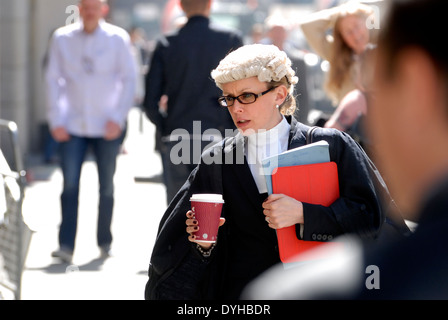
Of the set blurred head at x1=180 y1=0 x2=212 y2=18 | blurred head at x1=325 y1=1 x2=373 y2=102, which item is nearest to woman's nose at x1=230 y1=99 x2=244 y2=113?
blurred head at x1=325 y1=1 x2=373 y2=102

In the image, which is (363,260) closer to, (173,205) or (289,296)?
(289,296)

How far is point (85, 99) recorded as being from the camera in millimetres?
7512

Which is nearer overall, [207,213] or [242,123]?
[207,213]

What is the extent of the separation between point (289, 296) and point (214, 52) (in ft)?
17.7

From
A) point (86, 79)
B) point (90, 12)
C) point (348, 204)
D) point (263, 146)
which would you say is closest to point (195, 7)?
point (90, 12)

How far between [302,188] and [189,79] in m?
3.37

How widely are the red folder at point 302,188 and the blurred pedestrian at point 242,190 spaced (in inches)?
1.6

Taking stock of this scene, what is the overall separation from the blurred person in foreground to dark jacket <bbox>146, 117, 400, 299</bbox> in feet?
6.74

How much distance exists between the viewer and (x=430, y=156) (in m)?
1.27

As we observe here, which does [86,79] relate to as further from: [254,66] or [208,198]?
[208,198]

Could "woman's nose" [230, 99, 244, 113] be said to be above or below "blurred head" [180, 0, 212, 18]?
below

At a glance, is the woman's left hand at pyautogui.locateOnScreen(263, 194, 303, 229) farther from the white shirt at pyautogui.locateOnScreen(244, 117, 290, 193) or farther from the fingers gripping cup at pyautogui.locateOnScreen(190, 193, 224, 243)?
the white shirt at pyautogui.locateOnScreen(244, 117, 290, 193)

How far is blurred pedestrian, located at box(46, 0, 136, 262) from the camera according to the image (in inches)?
294
